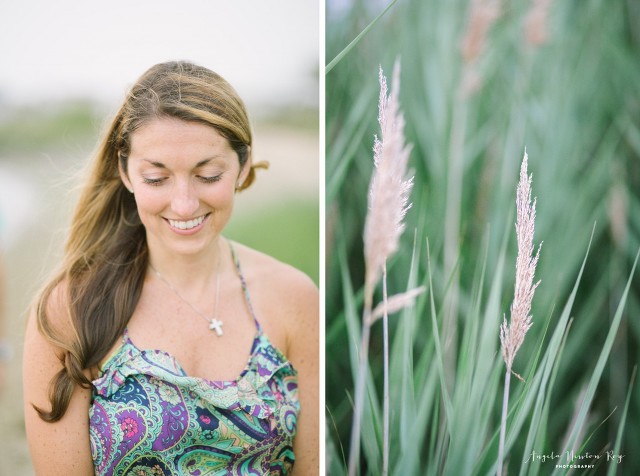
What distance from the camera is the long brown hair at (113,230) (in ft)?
7.59

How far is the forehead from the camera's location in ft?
7.52

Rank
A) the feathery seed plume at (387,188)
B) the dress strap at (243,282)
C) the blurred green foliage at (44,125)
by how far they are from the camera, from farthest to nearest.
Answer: the dress strap at (243,282)
the blurred green foliage at (44,125)
the feathery seed plume at (387,188)

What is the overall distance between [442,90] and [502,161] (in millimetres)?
319

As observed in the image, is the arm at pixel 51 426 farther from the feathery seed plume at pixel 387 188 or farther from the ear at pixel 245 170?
the feathery seed plume at pixel 387 188

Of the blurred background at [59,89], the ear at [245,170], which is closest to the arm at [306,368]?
the ear at [245,170]

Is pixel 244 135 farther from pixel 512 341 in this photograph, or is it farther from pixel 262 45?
pixel 512 341

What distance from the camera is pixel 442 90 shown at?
256cm

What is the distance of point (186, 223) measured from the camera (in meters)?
2.37

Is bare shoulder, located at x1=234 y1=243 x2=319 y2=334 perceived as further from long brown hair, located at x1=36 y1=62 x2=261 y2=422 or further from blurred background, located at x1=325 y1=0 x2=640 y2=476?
long brown hair, located at x1=36 y1=62 x2=261 y2=422

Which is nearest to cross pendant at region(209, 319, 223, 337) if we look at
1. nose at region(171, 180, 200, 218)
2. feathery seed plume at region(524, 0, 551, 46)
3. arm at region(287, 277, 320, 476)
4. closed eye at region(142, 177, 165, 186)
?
arm at region(287, 277, 320, 476)

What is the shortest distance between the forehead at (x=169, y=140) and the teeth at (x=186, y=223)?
197 millimetres

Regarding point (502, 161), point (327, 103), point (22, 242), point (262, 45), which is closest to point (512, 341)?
point (502, 161)

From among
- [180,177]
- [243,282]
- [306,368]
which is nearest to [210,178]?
[180,177]

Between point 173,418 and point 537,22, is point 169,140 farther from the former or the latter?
point 537,22
